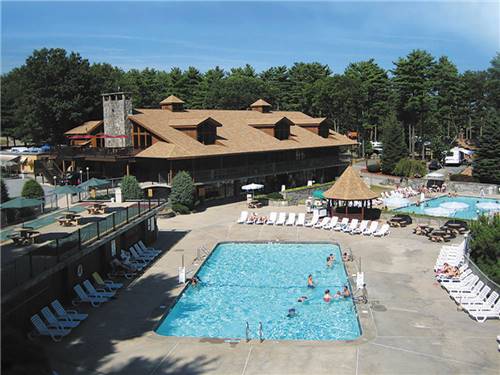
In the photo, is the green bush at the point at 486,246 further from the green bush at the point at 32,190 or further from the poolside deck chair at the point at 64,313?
the green bush at the point at 32,190

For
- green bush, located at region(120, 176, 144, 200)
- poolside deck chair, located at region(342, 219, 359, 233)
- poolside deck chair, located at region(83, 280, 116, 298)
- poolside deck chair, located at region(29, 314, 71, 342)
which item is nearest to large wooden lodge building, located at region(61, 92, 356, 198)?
green bush, located at region(120, 176, 144, 200)

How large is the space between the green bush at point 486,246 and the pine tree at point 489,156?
2929 cm

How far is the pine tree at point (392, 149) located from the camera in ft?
199

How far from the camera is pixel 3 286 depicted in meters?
14.6

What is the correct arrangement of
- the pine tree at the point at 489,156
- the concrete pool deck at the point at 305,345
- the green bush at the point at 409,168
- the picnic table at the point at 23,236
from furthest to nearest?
the green bush at the point at 409,168 → the pine tree at the point at 489,156 → the picnic table at the point at 23,236 → the concrete pool deck at the point at 305,345

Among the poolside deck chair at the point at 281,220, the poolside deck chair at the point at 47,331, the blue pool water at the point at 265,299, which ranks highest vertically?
the poolside deck chair at the point at 281,220

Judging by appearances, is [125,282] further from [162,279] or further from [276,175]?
[276,175]

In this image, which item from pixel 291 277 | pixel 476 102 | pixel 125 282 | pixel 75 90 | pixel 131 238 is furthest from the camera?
pixel 476 102

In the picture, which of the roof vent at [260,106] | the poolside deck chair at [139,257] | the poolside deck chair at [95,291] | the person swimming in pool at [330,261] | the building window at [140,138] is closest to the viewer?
the poolside deck chair at [95,291]

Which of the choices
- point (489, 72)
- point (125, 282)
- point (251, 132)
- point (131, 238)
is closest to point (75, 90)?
point (251, 132)

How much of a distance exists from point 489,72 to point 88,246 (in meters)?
78.5

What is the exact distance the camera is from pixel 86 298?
2000cm

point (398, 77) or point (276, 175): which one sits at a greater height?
point (398, 77)

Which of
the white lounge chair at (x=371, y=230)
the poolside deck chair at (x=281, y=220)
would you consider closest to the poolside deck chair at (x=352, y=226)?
the white lounge chair at (x=371, y=230)
